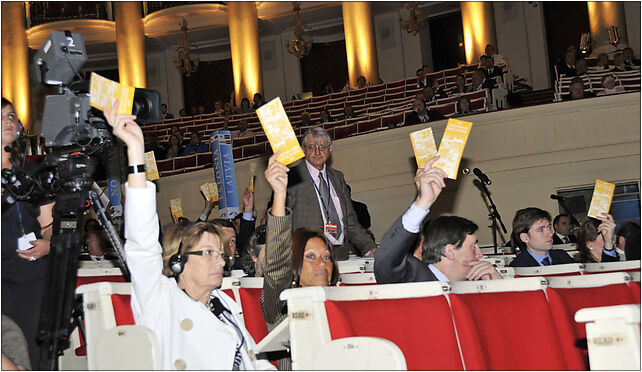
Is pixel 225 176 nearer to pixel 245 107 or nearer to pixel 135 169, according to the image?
pixel 135 169

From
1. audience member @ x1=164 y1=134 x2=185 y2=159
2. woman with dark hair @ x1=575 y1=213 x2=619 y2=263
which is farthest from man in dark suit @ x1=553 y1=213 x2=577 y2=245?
audience member @ x1=164 y1=134 x2=185 y2=159

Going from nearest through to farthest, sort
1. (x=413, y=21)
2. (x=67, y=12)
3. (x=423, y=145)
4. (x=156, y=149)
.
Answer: (x=423, y=145)
(x=156, y=149)
(x=413, y=21)
(x=67, y=12)

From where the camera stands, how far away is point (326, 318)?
1905 mm

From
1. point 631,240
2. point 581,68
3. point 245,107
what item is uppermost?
point 245,107

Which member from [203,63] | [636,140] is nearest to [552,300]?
[636,140]

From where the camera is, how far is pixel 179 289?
2250 mm

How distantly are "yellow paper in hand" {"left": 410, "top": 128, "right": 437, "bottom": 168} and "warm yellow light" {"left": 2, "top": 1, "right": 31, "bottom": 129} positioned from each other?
51.1 feet

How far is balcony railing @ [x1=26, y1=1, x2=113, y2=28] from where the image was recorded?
1859 centimetres

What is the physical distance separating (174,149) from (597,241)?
920 centimetres

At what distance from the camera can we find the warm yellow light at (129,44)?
1806cm

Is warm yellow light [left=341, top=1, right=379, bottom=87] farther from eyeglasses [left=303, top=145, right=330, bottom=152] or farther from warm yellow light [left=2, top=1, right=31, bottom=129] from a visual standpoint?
eyeglasses [left=303, top=145, right=330, bottom=152]

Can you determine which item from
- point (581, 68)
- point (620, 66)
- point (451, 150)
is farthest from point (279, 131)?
point (620, 66)

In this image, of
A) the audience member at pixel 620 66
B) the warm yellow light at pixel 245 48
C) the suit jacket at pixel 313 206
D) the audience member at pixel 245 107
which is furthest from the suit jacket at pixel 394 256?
the warm yellow light at pixel 245 48

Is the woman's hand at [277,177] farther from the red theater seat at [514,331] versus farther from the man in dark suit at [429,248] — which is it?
the red theater seat at [514,331]
